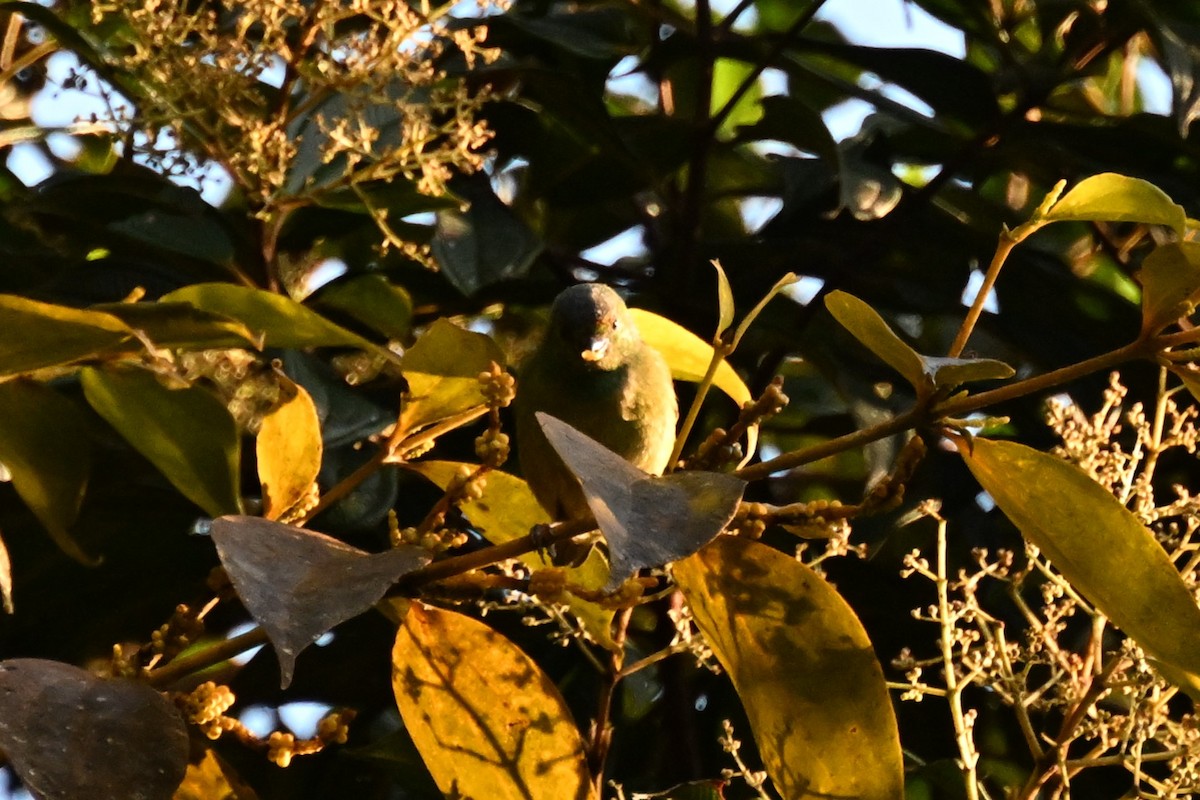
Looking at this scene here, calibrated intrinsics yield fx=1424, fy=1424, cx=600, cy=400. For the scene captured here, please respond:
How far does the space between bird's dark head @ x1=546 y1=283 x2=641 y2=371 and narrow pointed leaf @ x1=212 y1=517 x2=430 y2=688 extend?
2.35 ft

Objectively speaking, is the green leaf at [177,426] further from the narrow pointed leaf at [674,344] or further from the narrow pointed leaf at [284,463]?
the narrow pointed leaf at [674,344]

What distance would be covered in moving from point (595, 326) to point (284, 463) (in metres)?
0.54

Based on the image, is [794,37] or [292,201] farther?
[794,37]

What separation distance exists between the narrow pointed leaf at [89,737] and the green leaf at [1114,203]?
570 mm

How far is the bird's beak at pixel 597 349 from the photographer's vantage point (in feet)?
4.63

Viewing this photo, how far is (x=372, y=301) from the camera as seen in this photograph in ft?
5.29

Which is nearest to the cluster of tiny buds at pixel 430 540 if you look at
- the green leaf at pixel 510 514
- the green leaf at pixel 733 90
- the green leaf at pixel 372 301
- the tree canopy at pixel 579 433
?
the tree canopy at pixel 579 433

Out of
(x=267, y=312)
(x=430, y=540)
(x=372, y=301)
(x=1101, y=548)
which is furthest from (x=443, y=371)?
(x=372, y=301)

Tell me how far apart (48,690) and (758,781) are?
55cm

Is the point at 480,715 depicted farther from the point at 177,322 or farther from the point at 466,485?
the point at 177,322

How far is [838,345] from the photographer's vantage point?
1.69 m

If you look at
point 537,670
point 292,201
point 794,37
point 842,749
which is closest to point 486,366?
point 537,670

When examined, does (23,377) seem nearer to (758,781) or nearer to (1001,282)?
(758,781)

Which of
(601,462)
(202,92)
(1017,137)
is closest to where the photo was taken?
(601,462)
